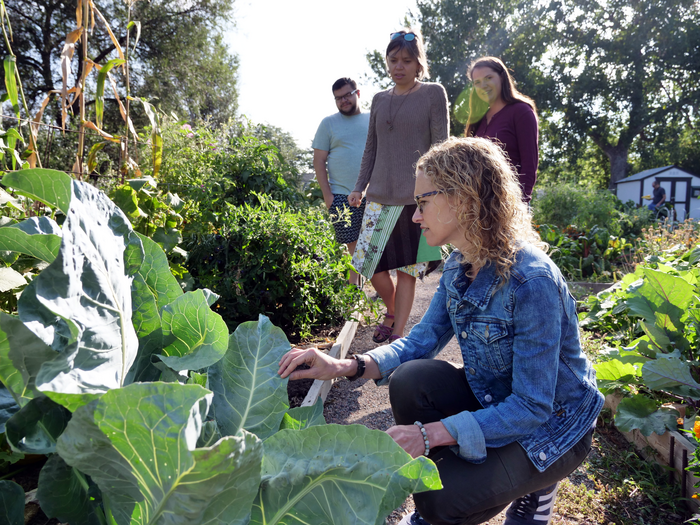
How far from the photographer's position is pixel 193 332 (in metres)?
1.04

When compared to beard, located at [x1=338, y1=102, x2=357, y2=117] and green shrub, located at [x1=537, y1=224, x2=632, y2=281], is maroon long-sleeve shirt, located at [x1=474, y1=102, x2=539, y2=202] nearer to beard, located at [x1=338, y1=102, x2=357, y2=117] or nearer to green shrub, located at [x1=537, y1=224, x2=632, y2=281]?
beard, located at [x1=338, y1=102, x2=357, y2=117]

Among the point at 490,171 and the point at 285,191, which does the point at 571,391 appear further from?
the point at 285,191

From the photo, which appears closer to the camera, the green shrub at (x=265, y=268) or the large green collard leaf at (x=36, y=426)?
the large green collard leaf at (x=36, y=426)

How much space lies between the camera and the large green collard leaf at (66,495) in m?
0.86

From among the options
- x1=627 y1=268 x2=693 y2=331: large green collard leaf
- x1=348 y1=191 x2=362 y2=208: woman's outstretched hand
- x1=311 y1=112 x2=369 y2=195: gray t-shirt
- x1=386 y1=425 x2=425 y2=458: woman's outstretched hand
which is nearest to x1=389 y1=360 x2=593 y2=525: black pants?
x1=386 y1=425 x2=425 y2=458: woman's outstretched hand

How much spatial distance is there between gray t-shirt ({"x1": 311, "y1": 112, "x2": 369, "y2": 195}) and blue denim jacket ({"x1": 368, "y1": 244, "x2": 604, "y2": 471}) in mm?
2639

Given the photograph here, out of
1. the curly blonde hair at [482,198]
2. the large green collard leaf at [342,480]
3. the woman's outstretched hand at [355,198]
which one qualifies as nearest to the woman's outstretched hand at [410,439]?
the large green collard leaf at [342,480]

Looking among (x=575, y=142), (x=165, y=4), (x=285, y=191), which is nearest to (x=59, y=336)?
(x=285, y=191)

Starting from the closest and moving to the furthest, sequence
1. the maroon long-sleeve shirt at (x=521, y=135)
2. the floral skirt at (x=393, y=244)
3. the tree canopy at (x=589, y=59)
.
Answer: the maroon long-sleeve shirt at (x=521, y=135) → the floral skirt at (x=393, y=244) → the tree canopy at (x=589, y=59)

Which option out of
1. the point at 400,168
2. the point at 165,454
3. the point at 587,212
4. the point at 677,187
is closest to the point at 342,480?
the point at 165,454

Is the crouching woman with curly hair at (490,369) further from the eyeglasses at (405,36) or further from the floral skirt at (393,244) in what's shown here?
the eyeglasses at (405,36)

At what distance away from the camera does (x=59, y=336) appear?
0.73m

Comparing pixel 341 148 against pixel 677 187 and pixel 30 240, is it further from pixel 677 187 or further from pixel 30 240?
pixel 677 187

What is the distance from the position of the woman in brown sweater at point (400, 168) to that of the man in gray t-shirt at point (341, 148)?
0.53 m
